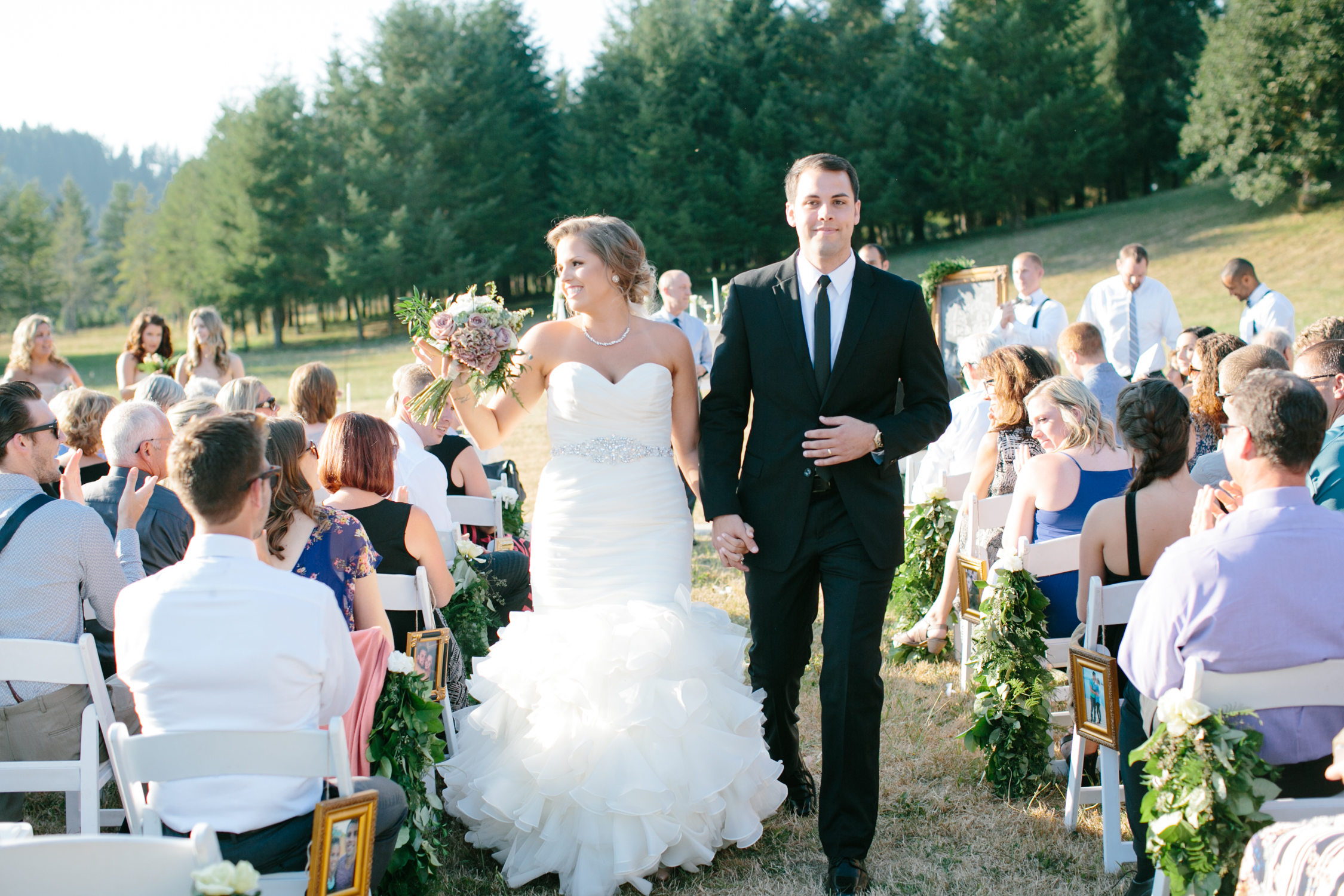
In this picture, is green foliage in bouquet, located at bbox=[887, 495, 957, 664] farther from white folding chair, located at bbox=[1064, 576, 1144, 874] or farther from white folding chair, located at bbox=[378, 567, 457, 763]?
white folding chair, located at bbox=[378, 567, 457, 763]

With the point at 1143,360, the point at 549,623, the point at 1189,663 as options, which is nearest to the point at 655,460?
the point at 549,623

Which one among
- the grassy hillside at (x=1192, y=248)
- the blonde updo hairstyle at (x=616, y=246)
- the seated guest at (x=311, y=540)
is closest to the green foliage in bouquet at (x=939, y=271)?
the blonde updo hairstyle at (x=616, y=246)

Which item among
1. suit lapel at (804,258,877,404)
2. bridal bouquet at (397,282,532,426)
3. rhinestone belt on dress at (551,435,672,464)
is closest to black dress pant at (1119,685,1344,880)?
suit lapel at (804,258,877,404)

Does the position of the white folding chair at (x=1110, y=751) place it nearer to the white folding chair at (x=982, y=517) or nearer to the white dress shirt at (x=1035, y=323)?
the white folding chair at (x=982, y=517)

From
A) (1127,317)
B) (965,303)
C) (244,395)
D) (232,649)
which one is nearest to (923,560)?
(244,395)

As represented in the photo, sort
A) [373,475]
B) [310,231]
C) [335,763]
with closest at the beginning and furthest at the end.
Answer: [335,763] → [373,475] → [310,231]

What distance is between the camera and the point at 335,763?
231 cm

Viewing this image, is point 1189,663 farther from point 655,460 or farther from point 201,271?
point 201,271

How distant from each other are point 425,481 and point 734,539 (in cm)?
212

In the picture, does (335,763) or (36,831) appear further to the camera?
(36,831)

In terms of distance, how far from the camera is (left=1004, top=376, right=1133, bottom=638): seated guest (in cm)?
428

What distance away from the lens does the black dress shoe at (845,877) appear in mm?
3320

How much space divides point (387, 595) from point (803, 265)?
2066 mm

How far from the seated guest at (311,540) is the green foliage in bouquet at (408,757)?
258 millimetres
